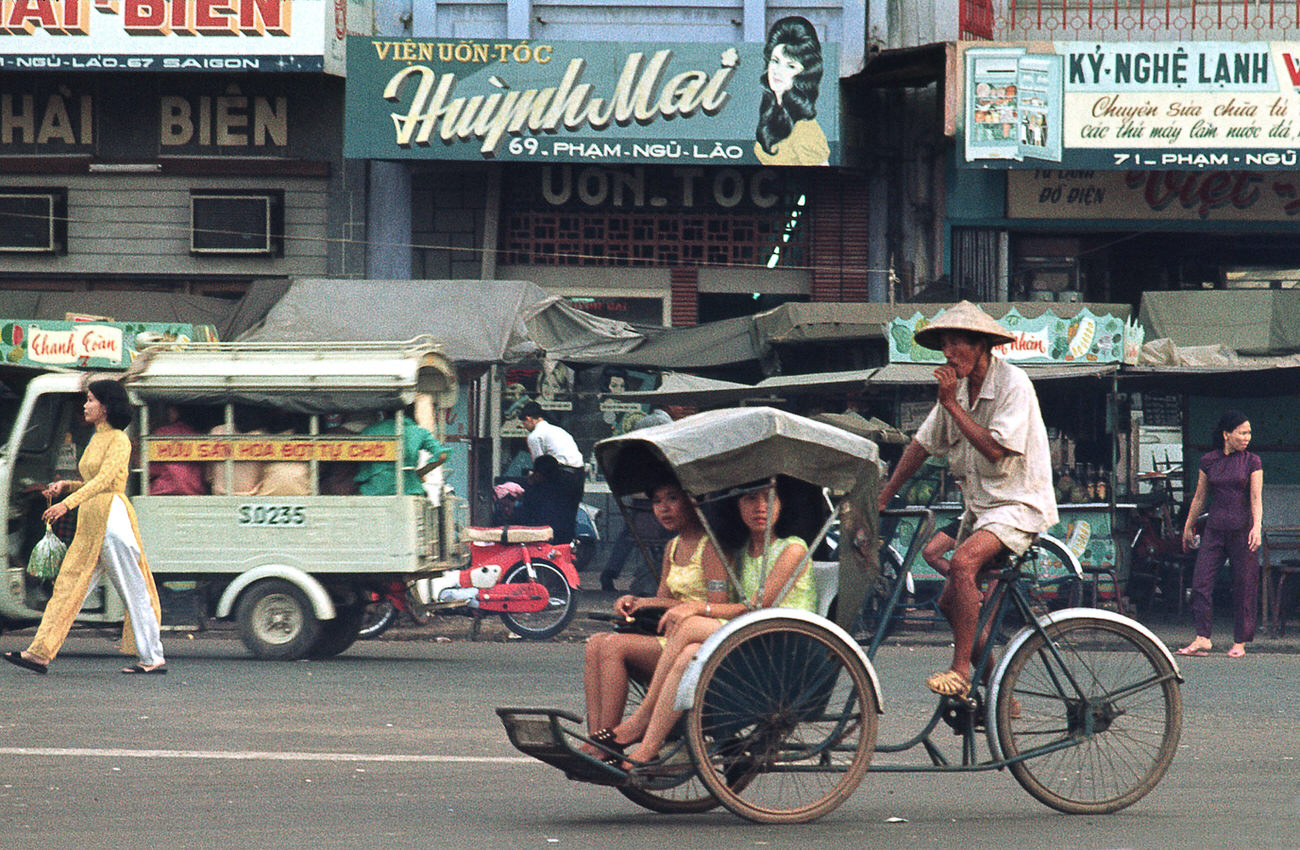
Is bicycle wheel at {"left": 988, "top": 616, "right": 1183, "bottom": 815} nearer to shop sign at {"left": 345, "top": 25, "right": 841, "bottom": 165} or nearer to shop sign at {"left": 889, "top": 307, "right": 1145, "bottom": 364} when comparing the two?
shop sign at {"left": 889, "top": 307, "right": 1145, "bottom": 364}

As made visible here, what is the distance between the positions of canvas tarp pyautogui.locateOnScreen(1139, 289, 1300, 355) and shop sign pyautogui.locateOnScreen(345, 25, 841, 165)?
4067 millimetres

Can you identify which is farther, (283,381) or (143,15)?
(143,15)

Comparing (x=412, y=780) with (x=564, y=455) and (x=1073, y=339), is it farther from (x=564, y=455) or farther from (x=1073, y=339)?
(x=1073, y=339)

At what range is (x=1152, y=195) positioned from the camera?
18.5m

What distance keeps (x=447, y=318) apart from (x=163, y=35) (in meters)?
4.83

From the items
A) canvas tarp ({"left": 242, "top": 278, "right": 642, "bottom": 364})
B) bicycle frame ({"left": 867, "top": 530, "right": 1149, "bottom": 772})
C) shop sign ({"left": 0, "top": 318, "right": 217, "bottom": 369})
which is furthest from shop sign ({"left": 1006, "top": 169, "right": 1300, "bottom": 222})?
bicycle frame ({"left": 867, "top": 530, "right": 1149, "bottom": 772})

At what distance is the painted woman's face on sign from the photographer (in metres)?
17.7

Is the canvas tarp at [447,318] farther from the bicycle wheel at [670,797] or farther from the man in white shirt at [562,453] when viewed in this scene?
the bicycle wheel at [670,797]

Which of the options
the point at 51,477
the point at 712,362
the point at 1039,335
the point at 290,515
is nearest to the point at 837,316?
the point at 712,362

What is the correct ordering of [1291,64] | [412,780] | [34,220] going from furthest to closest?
[34,220], [1291,64], [412,780]

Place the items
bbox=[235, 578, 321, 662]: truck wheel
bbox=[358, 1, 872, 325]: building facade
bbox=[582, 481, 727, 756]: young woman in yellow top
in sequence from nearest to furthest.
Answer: bbox=[582, 481, 727, 756]: young woman in yellow top
bbox=[235, 578, 321, 662]: truck wheel
bbox=[358, 1, 872, 325]: building facade

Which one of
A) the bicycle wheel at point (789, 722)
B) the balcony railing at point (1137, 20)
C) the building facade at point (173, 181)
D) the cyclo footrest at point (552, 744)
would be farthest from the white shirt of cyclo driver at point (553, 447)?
the bicycle wheel at point (789, 722)

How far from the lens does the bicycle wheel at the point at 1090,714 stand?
5.96m

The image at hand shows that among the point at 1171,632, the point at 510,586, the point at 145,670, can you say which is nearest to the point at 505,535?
the point at 510,586
